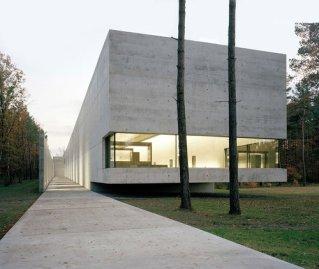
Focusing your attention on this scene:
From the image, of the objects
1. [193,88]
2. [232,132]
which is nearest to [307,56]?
[193,88]

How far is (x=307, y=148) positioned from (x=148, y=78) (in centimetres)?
3718

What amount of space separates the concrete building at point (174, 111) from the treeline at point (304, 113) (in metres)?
16.1

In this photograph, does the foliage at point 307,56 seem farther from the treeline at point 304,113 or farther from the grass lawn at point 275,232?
the grass lawn at point 275,232

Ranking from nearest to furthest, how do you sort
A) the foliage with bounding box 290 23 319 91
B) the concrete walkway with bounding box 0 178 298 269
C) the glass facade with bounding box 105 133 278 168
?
the concrete walkway with bounding box 0 178 298 269
the glass facade with bounding box 105 133 278 168
the foliage with bounding box 290 23 319 91

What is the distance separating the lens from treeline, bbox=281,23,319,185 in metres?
40.7

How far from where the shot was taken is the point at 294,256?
624 centimetres

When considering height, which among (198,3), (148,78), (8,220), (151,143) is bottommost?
(8,220)

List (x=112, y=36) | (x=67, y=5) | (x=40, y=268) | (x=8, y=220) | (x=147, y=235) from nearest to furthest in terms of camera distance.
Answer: (x=40, y=268), (x=147, y=235), (x=8, y=220), (x=67, y=5), (x=112, y=36)

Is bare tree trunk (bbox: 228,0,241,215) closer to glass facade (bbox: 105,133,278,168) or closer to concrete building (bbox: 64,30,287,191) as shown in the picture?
concrete building (bbox: 64,30,287,191)

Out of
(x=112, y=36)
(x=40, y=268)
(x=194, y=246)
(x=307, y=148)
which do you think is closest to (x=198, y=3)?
(x=112, y=36)

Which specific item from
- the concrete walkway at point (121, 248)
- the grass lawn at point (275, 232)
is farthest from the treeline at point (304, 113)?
the concrete walkway at point (121, 248)

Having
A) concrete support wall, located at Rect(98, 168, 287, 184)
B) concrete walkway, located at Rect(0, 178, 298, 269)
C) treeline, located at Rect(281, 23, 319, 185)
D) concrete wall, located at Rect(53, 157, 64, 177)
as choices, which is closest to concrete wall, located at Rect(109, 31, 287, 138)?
concrete support wall, located at Rect(98, 168, 287, 184)

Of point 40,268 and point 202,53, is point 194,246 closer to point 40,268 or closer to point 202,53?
point 40,268

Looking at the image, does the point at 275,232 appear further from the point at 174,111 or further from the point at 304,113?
the point at 304,113
